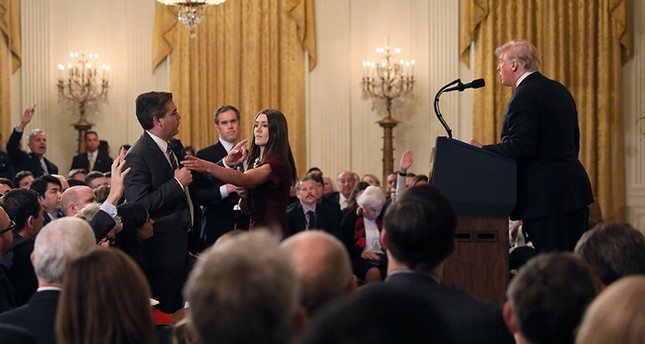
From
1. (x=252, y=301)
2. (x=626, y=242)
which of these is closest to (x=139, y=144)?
(x=626, y=242)

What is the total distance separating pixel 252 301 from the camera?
1.64m

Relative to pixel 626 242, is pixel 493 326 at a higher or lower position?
lower

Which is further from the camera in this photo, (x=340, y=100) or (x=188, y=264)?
(x=340, y=100)

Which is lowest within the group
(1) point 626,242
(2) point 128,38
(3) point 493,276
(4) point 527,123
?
(3) point 493,276

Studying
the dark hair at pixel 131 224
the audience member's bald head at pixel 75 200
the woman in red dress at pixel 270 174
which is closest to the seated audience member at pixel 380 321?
the dark hair at pixel 131 224

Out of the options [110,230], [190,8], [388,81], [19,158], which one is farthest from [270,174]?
[388,81]

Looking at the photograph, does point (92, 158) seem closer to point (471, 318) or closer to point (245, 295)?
point (471, 318)

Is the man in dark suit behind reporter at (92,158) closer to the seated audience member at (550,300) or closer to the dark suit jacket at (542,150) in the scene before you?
the dark suit jacket at (542,150)

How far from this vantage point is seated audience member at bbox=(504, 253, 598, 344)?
236cm

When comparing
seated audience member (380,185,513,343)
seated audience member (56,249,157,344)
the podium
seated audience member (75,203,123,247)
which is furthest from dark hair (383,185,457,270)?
seated audience member (75,203,123,247)

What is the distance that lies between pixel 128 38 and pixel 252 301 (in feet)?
39.7

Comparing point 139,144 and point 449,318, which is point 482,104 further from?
point 449,318

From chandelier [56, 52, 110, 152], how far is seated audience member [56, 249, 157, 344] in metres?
10.6

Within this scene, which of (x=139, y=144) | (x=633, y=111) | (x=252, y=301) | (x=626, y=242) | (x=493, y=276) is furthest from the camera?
(x=633, y=111)
